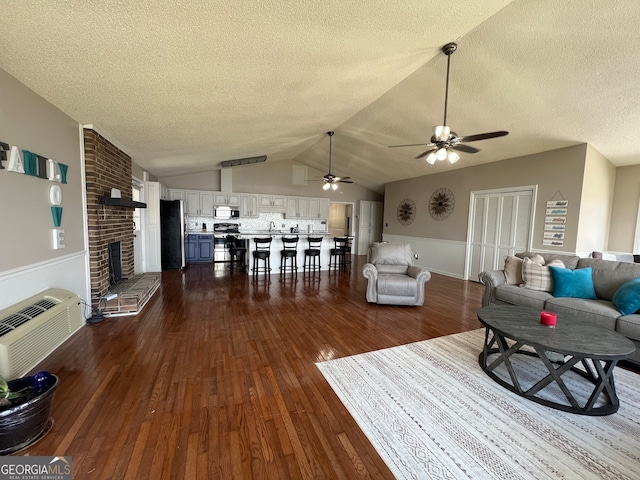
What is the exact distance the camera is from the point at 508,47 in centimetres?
270

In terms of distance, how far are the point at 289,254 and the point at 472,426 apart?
181 inches

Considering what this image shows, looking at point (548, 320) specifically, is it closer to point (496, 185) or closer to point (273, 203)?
point (496, 185)

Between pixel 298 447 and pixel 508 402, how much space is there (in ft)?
5.11

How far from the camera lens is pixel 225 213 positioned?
26.3 feet

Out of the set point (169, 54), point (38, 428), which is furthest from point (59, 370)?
point (169, 54)

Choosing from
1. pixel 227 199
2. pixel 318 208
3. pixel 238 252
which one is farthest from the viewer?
pixel 318 208

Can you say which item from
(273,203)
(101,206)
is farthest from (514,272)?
(273,203)

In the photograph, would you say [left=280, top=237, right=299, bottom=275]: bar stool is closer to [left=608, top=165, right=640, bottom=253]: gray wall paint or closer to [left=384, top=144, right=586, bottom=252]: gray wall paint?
[left=384, top=144, right=586, bottom=252]: gray wall paint

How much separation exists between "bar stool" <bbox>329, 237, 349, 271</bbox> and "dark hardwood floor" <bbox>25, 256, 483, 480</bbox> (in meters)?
2.57

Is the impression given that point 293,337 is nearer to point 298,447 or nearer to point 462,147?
point 298,447

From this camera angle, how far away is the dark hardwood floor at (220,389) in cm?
140

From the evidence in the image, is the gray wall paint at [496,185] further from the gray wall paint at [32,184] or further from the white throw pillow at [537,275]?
the gray wall paint at [32,184]

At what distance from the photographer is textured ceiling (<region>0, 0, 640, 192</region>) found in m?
1.70

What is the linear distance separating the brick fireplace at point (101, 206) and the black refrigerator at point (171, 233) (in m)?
2.20
